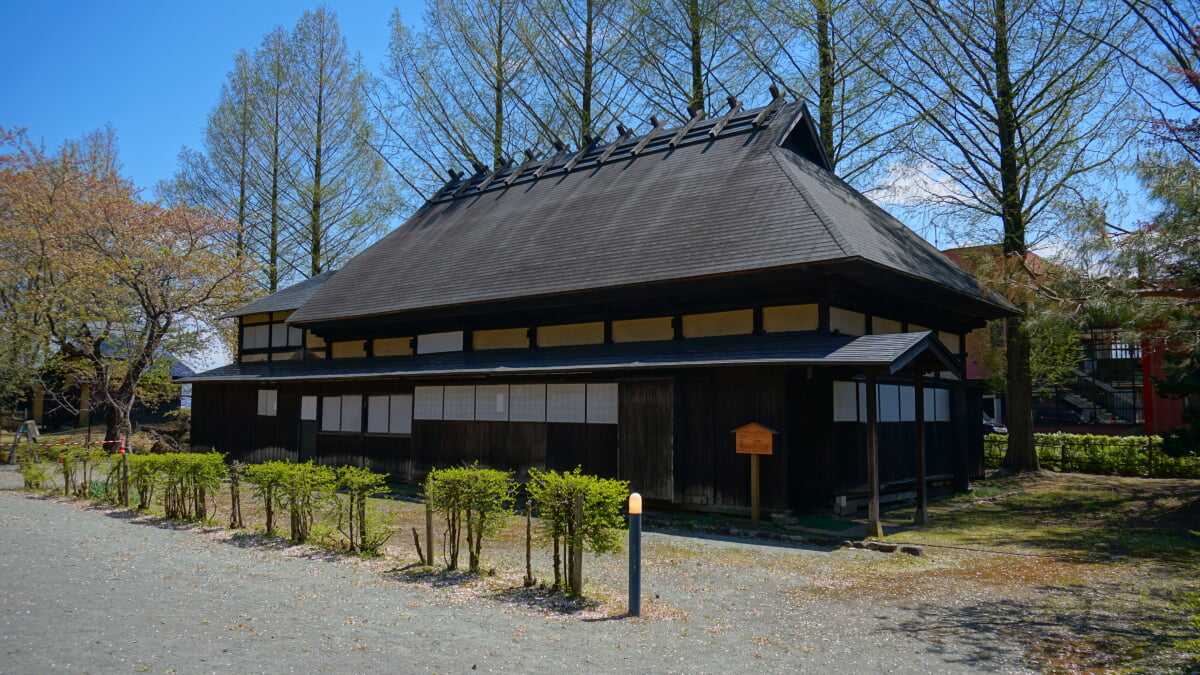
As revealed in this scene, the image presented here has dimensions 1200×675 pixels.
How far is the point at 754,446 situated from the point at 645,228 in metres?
6.10

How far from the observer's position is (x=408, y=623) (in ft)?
20.3

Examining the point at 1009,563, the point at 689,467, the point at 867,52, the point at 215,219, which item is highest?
the point at 867,52

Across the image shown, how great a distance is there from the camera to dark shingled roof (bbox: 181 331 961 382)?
11000 mm

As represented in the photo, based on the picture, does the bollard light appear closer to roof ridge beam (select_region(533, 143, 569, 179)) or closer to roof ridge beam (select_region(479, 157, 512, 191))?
roof ridge beam (select_region(533, 143, 569, 179))

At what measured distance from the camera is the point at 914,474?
15219mm

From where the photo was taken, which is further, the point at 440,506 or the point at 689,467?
the point at 689,467

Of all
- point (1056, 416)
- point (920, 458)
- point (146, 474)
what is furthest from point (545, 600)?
point (1056, 416)

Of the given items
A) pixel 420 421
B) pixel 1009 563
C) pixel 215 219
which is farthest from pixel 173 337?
pixel 1009 563

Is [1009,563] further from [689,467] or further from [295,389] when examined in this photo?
[295,389]

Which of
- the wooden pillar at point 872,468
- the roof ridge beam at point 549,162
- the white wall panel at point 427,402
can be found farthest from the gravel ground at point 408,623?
the roof ridge beam at point 549,162

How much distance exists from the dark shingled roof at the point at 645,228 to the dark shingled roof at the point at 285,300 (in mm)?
1819

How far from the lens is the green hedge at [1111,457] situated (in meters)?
18.5

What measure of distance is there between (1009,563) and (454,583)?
6548 millimetres

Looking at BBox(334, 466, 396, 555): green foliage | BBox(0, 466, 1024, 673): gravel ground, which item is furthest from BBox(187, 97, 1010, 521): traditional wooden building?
BBox(334, 466, 396, 555): green foliage
